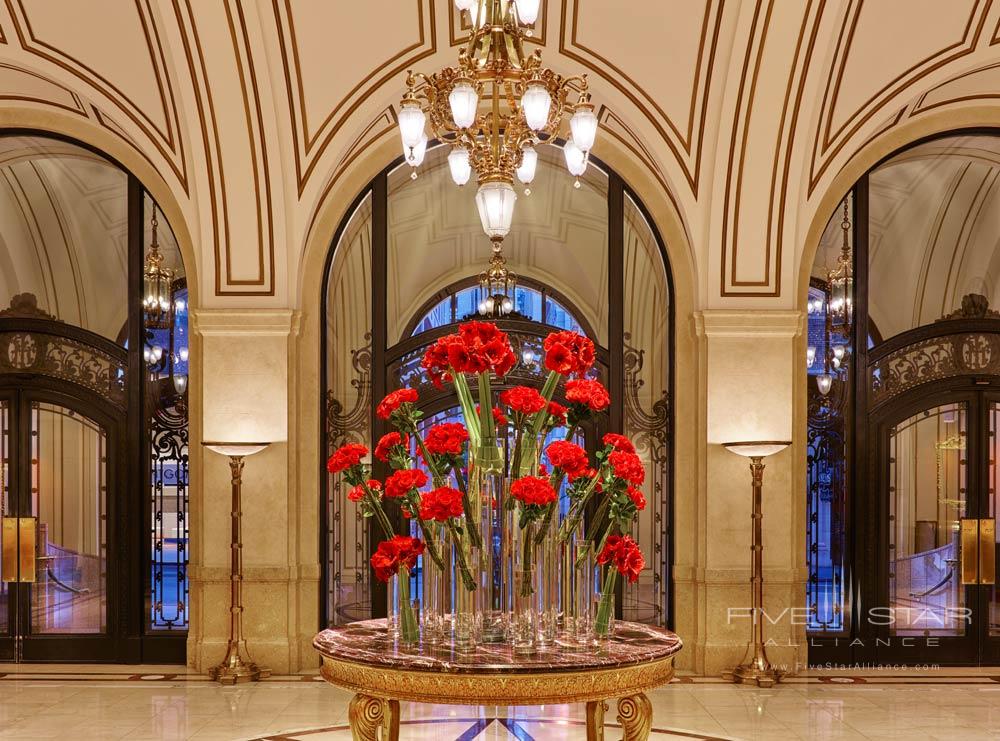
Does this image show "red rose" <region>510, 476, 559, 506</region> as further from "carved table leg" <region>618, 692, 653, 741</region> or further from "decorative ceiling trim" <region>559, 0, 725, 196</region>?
"decorative ceiling trim" <region>559, 0, 725, 196</region>

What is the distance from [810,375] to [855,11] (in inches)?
118

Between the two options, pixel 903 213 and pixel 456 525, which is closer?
pixel 456 525

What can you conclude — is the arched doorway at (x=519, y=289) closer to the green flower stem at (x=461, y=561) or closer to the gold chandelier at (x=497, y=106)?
the gold chandelier at (x=497, y=106)

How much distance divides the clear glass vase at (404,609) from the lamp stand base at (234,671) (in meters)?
4.40

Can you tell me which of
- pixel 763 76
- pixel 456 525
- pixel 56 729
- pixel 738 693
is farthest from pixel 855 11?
pixel 56 729

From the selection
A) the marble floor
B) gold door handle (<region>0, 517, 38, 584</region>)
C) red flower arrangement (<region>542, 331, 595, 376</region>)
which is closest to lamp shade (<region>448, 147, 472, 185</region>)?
red flower arrangement (<region>542, 331, 595, 376</region>)

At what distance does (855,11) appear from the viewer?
26.0 feet

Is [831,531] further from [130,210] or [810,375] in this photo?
[130,210]

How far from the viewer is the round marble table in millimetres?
4039

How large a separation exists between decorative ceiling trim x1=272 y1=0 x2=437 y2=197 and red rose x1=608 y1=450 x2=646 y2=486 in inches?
190

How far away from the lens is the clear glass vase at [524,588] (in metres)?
4.29

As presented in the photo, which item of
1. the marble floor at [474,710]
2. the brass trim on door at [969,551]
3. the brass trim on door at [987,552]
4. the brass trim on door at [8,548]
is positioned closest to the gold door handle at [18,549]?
the brass trim on door at [8,548]

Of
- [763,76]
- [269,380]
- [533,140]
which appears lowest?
[269,380]

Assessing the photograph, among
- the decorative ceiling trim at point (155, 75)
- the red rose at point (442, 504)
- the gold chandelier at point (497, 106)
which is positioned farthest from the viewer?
the decorative ceiling trim at point (155, 75)
